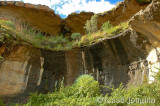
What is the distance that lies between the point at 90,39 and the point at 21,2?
266 inches

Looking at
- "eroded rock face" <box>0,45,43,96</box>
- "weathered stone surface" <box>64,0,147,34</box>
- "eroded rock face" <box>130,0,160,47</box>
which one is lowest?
"eroded rock face" <box>0,45,43,96</box>

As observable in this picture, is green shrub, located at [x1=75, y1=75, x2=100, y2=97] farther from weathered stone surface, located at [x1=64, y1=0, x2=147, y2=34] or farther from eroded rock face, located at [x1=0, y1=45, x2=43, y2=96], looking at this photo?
weathered stone surface, located at [x1=64, y1=0, x2=147, y2=34]

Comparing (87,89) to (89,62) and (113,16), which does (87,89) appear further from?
(113,16)

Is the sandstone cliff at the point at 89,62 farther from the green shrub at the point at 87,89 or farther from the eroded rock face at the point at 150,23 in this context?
the green shrub at the point at 87,89

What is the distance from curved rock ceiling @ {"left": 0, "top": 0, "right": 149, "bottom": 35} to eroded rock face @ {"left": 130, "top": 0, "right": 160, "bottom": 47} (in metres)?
5.74

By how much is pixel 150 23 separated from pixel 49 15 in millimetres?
8542

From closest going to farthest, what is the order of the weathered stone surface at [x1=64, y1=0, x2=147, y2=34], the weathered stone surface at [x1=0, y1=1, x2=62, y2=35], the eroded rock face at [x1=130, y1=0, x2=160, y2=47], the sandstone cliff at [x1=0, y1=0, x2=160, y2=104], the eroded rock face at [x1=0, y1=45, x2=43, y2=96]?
the eroded rock face at [x1=130, y1=0, x2=160, y2=47] → the sandstone cliff at [x1=0, y1=0, x2=160, y2=104] → the eroded rock face at [x1=0, y1=45, x2=43, y2=96] → the weathered stone surface at [x1=64, y1=0, x2=147, y2=34] → the weathered stone surface at [x1=0, y1=1, x2=62, y2=35]

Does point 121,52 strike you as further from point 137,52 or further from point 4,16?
point 4,16

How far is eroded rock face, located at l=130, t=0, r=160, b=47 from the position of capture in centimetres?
566

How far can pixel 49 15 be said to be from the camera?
12.5 m

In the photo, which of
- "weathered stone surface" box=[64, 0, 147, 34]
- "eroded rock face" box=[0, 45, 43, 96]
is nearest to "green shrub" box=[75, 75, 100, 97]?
"eroded rock face" box=[0, 45, 43, 96]

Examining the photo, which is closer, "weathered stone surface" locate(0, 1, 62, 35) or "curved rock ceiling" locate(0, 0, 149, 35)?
"curved rock ceiling" locate(0, 0, 149, 35)

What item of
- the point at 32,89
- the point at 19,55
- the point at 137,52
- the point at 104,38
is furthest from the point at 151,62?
the point at 19,55

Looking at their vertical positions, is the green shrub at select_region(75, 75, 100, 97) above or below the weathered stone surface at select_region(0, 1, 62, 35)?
below
